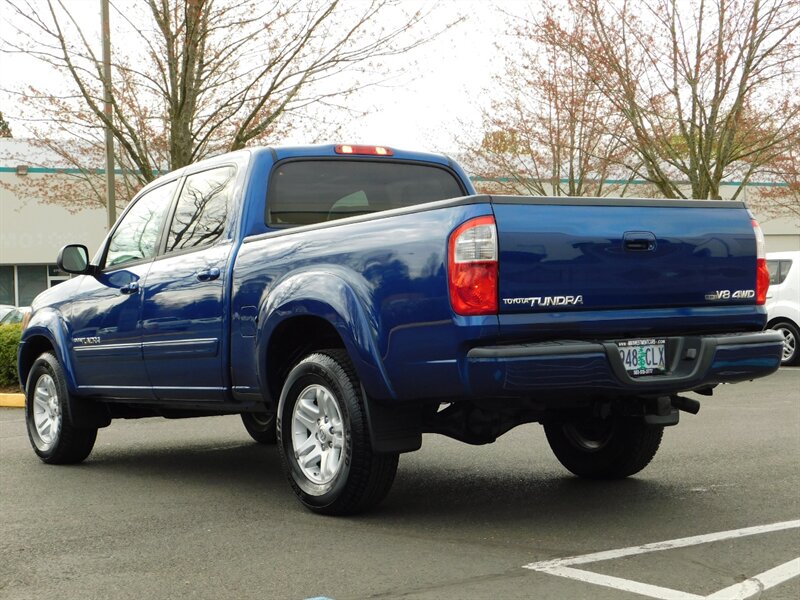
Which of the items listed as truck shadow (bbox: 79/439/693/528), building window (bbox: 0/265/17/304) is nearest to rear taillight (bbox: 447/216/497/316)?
truck shadow (bbox: 79/439/693/528)

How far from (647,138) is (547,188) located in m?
7.59

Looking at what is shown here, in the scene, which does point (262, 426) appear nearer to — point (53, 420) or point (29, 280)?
point (53, 420)

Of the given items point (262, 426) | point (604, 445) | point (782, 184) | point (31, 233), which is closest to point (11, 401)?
point (262, 426)

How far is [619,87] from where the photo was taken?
18.8 m

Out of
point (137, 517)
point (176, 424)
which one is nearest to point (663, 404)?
point (137, 517)

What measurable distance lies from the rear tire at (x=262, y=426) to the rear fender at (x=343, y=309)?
9.94ft

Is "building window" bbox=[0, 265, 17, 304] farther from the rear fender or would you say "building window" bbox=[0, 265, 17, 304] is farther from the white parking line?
the white parking line

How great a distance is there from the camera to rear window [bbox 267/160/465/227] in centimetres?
673

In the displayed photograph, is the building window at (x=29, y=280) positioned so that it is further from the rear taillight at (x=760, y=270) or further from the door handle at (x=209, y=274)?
the rear taillight at (x=760, y=270)

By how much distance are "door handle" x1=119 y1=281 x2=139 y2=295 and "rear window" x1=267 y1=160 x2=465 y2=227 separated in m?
1.20

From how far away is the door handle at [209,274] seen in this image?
6438mm

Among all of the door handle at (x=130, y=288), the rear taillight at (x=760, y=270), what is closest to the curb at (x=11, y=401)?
the door handle at (x=130, y=288)

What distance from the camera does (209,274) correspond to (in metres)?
6.48

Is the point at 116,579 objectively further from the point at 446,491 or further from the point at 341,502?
the point at 446,491
